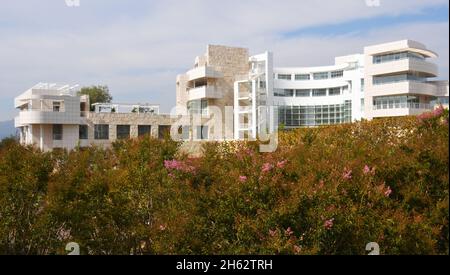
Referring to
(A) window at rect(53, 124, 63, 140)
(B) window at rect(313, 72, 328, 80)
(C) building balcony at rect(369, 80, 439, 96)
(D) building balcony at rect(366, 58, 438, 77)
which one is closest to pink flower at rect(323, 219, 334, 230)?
(C) building balcony at rect(369, 80, 439, 96)

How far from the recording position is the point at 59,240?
27.0ft

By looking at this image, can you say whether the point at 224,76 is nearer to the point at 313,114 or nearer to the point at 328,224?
the point at 313,114

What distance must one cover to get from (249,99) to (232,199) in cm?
3155

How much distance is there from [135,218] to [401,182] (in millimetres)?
4652

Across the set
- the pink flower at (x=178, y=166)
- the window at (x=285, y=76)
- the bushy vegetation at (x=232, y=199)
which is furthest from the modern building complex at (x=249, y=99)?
the bushy vegetation at (x=232, y=199)

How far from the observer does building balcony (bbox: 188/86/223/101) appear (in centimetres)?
3679

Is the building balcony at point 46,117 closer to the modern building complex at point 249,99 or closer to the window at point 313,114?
the modern building complex at point 249,99

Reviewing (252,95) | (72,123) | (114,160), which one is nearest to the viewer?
(114,160)

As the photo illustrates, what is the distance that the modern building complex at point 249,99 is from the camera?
105 ft

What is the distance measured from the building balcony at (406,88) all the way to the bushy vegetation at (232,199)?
2529 cm

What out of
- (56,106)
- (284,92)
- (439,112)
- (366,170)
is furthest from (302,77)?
(366,170)

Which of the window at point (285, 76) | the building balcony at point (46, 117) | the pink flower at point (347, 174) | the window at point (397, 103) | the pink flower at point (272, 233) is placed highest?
the window at point (285, 76)
